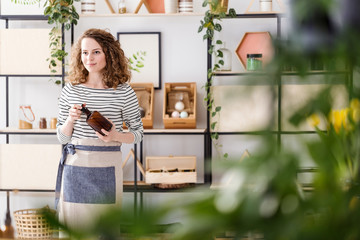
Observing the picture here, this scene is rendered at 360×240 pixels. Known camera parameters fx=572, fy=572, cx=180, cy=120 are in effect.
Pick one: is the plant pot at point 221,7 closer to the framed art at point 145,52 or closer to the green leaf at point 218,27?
the green leaf at point 218,27

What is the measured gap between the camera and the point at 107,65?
9.58 ft

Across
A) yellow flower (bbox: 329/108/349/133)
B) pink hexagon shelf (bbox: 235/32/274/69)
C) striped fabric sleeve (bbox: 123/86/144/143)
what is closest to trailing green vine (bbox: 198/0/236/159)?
pink hexagon shelf (bbox: 235/32/274/69)

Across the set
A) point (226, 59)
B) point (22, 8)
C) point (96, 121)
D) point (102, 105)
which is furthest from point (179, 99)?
point (96, 121)

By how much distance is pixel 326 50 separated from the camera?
8.5 inches

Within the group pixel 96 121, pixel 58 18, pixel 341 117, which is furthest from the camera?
pixel 58 18

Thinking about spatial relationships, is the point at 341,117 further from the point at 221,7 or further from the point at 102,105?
the point at 221,7

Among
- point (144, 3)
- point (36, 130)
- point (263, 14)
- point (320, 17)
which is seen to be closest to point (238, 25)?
point (263, 14)

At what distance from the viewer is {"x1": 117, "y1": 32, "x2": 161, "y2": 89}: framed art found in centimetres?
454

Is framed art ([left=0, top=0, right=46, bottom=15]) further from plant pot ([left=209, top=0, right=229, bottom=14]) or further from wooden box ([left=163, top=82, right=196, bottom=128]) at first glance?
plant pot ([left=209, top=0, right=229, bottom=14])

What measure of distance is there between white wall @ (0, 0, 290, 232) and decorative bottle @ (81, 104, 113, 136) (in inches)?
71.4

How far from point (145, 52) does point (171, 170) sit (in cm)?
98

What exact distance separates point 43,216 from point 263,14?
4.13 m

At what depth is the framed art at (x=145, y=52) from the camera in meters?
4.54

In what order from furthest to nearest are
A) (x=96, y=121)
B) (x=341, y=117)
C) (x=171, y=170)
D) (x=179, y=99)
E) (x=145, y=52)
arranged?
(x=145, y=52), (x=179, y=99), (x=171, y=170), (x=96, y=121), (x=341, y=117)
